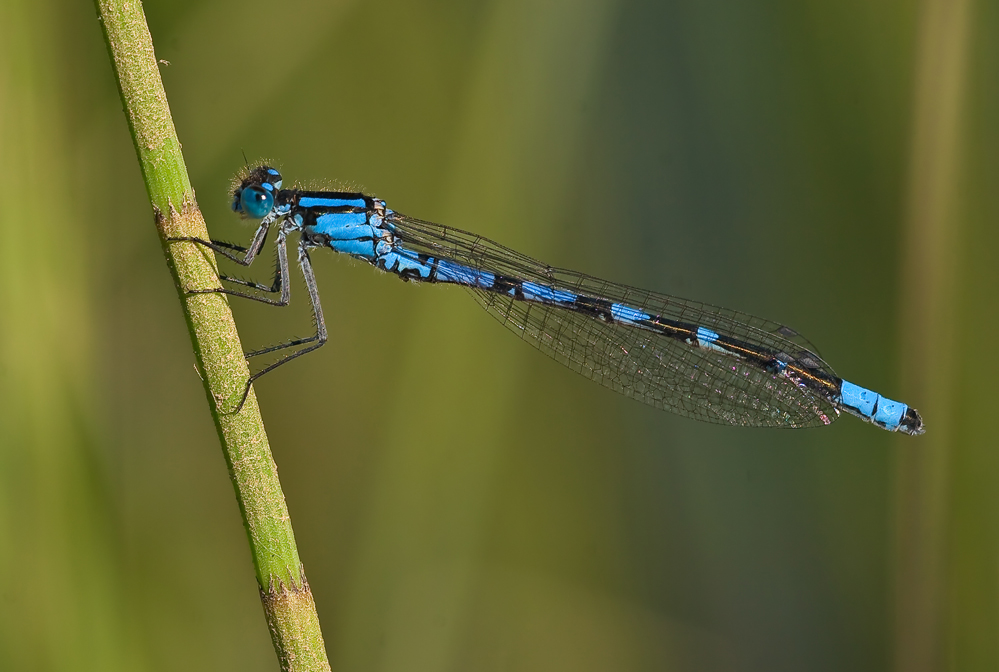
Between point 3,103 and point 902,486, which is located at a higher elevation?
point 3,103

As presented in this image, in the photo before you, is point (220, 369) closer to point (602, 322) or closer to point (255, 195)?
point (255, 195)

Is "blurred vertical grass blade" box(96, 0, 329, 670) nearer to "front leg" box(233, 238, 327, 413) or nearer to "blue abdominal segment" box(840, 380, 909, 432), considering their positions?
"front leg" box(233, 238, 327, 413)

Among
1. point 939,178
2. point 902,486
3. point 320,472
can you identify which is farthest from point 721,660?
point 939,178

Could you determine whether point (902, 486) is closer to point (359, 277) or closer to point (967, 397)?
point (967, 397)

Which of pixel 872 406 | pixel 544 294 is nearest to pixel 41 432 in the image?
pixel 544 294

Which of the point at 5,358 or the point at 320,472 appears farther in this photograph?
the point at 320,472

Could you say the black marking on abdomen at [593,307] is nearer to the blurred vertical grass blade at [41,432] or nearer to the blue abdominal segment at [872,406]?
the blue abdominal segment at [872,406]

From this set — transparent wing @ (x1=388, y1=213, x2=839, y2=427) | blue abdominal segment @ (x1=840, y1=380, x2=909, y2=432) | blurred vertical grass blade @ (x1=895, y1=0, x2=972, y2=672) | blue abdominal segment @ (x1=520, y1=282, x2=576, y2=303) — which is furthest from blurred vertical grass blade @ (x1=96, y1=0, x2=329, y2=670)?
blurred vertical grass blade @ (x1=895, y1=0, x2=972, y2=672)
